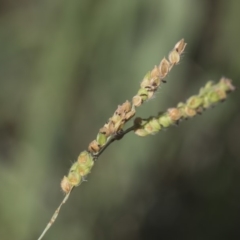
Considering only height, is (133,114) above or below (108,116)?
below

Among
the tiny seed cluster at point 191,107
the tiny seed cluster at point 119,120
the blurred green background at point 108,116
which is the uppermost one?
the blurred green background at point 108,116

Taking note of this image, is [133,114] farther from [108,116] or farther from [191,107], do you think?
[108,116]

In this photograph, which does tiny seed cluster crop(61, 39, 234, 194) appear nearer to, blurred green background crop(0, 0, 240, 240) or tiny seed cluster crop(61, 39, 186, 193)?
tiny seed cluster crop(61, 39, 186, 193)

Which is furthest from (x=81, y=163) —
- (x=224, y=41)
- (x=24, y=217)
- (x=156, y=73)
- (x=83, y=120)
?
(x=224, y=41)

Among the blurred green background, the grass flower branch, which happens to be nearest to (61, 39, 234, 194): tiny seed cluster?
the grass flower branch

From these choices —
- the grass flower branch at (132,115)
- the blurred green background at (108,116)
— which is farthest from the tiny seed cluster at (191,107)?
the blurred green background at (108,116)

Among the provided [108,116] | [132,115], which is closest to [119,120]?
[132,115]

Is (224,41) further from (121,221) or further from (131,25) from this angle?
(121,221)

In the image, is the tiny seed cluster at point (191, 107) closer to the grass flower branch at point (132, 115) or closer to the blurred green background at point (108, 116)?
the grass flower branch at point (132, 115)

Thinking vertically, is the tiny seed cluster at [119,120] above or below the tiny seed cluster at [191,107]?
above
